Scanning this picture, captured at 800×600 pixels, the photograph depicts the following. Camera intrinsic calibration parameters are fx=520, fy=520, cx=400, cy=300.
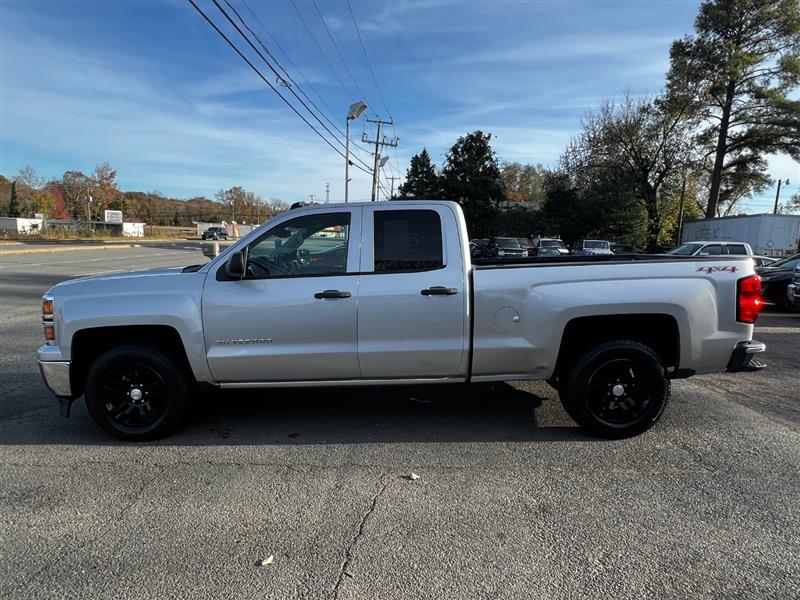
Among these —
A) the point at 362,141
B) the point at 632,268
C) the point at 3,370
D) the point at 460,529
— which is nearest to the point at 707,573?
the point at 460,529

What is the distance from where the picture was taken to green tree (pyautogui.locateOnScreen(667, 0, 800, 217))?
34.6m

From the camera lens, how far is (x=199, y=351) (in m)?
4.16

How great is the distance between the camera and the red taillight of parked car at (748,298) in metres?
4.18

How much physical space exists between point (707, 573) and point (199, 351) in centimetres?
364

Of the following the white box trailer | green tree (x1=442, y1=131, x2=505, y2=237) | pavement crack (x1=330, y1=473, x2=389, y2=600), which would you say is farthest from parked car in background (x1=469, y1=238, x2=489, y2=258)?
green tree (x1=442, y1=131, x2=505, y2=237)

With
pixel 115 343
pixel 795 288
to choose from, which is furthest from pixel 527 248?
pixel 115 343

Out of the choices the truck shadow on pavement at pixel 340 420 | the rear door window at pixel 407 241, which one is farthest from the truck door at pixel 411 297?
the truck shadow on pavement at pixel 340 420

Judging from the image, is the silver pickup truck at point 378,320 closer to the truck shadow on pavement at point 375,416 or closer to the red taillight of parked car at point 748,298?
the red taillight of parked car at point 748,298

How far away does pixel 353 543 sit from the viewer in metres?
2.90

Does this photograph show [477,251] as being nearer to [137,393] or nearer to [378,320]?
[378,320]

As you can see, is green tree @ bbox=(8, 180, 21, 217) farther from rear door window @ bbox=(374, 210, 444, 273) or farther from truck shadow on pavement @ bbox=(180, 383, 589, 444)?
rear door window @ bbox=(374, 210, 444, 273)

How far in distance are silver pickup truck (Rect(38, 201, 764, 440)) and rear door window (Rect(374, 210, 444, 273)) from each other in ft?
0.04

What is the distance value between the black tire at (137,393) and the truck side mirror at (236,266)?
2.93ft

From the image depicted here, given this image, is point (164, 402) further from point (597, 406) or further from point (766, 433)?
point (766, 433)
